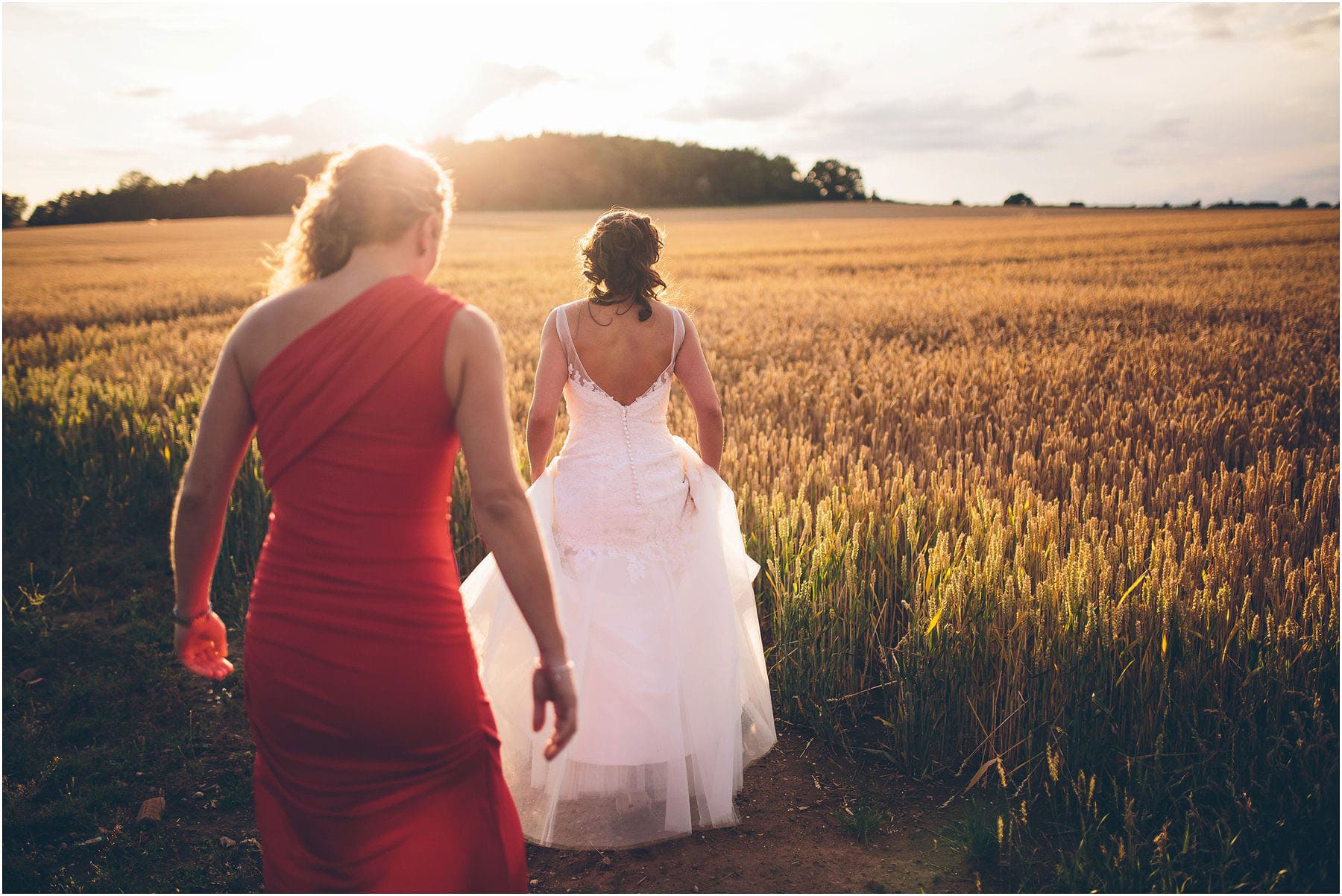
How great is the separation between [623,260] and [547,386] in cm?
54

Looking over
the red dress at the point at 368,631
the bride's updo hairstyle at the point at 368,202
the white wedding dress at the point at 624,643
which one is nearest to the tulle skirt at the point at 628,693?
the white wedding dress at the point at 624,643

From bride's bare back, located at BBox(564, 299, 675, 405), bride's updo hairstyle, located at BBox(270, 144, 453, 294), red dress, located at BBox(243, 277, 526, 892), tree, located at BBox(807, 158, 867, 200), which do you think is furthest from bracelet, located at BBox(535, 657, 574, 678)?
tree, located at BBox(807, 158, 867, 200)

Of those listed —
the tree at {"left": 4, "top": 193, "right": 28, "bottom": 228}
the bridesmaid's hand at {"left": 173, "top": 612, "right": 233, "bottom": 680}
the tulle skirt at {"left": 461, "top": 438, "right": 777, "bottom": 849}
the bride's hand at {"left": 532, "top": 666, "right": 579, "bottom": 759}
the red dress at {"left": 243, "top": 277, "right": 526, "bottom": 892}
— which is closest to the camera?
the red dress at {"left": 243, "top": 277, "right": 526, "bottom": 892}

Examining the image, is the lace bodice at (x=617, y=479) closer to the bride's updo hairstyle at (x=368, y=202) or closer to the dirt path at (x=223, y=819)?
the dirt path at (x=223, y=819)

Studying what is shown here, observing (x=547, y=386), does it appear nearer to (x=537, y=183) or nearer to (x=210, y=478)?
(x=210, y=478)

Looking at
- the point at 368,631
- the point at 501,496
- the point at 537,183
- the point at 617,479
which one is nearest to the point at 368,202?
the point at 501,496

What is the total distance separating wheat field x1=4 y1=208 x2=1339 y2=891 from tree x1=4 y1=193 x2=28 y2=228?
5233 centimetres

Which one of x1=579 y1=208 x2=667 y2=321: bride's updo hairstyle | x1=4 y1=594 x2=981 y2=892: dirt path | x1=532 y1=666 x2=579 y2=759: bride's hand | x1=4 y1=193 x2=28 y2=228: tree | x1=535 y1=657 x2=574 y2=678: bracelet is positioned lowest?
x1=4 y1=594 x2=981 y2=892: dirt path

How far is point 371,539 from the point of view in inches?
67.1

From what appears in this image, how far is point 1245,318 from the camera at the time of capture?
11562 mm

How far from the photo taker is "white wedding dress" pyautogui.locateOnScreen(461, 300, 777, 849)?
2902 millimetres

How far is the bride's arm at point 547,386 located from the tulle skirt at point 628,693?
183 mm

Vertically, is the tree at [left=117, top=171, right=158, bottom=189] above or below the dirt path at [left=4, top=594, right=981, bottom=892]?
above

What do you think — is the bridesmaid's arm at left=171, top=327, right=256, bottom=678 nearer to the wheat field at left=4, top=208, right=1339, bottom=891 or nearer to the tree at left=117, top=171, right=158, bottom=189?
the wheat field at left=4, top=208, right=1339, bottom=891
